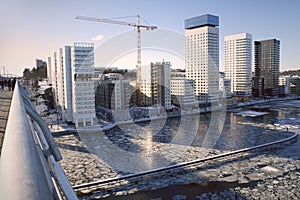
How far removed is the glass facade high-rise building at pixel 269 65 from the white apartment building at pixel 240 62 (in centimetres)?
390

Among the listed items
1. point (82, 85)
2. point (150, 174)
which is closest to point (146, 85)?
point (82, 85)

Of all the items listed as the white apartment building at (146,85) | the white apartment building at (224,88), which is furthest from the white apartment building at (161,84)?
the white apartment building at (224,88)

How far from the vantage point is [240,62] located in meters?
22.2

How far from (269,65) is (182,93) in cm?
1458

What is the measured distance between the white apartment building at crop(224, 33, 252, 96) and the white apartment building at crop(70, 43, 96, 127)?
15394mm

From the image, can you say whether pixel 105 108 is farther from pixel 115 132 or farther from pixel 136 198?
pixel 136 198

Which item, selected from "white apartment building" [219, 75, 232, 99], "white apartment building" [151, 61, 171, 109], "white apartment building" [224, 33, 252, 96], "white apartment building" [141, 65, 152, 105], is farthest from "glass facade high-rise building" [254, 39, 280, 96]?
"white apartment building" [141, 65, 152, 105]

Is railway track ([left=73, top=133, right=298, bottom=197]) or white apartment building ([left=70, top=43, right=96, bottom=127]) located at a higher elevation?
white apartment building ([left=70, top=43, right=96, bottom=127])

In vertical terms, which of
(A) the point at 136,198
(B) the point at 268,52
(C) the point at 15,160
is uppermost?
(B) the point at 268,52

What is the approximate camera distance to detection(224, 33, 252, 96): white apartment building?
2188cm

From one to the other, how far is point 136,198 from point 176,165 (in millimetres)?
1561

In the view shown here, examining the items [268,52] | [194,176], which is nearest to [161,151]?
[194,176]

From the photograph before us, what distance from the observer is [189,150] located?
668cm

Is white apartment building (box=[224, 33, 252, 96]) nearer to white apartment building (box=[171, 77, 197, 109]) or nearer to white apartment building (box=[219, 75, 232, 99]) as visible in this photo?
white apartment building (box=[219, 75, 232, 99])
